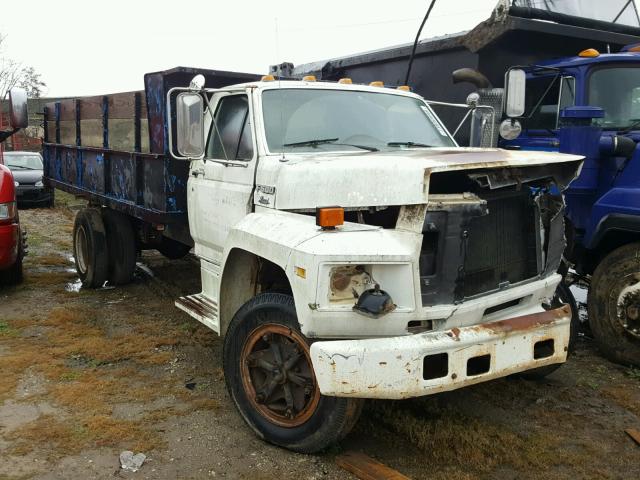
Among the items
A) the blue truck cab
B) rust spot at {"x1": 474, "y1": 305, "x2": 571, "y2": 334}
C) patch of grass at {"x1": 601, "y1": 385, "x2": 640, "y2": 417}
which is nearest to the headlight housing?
rust spot at {"x1": 474, "y1": 305, "x2": 571, "y2": 334}

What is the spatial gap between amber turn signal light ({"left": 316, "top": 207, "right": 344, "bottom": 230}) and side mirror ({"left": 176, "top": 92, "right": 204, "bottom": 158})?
1.59 metres

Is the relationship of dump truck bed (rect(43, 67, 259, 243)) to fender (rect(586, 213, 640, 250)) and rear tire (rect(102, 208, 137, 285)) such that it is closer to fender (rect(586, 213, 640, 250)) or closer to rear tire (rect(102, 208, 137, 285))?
rear tire (rect(102, 208, 137, 285))

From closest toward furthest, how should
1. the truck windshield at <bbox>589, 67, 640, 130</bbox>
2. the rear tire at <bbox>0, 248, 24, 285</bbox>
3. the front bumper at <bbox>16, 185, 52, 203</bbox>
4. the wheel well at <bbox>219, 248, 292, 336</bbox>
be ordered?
the wheel well at <bbox>219, 248, 292, 336</bbox> → the truck windshield at <bbox>589, 67, 640, 130</bbox> → the rear tire at <bbox>0, 248, 24, 285</bbox> → the front bumper at <bbox>16, 185, 52, 203</bbox>

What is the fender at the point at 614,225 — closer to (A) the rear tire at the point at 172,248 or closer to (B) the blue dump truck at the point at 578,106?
(B) the blue dump truck at the point at 578,106

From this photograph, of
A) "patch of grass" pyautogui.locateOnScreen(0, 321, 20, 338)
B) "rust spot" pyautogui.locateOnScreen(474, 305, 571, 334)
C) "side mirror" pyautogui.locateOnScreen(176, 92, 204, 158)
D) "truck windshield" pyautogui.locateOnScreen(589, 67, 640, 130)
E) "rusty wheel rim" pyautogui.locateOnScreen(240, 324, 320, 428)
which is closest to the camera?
"rust spot" pyautogui.locateOnScreen(474, 305, 571, 334)

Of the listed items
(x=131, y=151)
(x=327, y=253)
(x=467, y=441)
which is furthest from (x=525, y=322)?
(x=131, y=151)

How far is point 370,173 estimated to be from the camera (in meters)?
3.39

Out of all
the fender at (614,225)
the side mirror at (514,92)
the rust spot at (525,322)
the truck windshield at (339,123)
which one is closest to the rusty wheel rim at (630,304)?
the fender at (614,225)

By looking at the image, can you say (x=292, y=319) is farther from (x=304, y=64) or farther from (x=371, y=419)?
(x=304, y=64)

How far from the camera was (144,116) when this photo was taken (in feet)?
19.8

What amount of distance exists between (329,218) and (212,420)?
1717 millimetres

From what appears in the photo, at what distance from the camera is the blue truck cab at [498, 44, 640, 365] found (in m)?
4.96

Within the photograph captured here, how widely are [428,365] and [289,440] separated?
0.98 metres

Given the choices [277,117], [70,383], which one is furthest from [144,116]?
[70,383]
